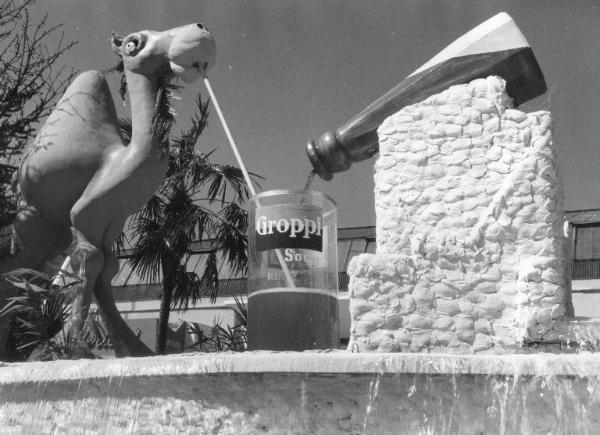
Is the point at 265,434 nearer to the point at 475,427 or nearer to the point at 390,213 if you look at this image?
the point at 475,427

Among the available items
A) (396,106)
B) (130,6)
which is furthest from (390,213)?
(130,6)

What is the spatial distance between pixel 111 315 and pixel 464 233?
2.81 metres

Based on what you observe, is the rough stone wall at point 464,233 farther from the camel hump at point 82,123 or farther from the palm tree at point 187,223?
the palm tree at point 187,223

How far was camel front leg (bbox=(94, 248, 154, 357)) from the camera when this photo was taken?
25.7ft

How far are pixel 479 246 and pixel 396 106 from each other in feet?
5.52

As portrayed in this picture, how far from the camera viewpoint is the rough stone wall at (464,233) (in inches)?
307

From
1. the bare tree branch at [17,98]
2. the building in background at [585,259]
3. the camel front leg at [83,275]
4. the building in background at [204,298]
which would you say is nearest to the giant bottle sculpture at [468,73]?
the camel front leg at [83,275]

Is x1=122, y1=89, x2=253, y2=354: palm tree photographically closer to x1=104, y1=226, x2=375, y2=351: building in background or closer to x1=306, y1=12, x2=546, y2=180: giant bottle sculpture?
x1=104, y1=226, x2=375, y2=351: building in background

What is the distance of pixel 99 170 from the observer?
7906 mm

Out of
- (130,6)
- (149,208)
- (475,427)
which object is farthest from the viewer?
(130,6)

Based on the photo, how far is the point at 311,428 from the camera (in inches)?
214

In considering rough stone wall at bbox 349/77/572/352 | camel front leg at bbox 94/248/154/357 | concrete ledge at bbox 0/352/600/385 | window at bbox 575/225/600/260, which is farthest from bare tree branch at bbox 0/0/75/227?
window at bbox 575/225/600/260

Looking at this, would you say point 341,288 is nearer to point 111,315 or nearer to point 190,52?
point 111,315

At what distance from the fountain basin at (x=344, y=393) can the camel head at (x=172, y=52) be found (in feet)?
9.49
